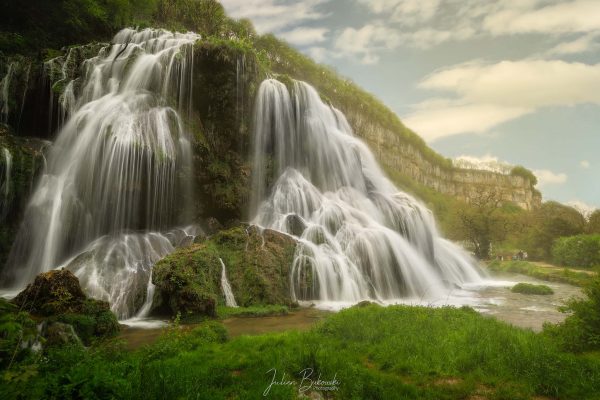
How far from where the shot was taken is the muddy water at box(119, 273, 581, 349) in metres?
9.69

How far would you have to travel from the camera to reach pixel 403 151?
73.2m

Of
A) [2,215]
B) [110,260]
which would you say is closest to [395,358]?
[110,260]

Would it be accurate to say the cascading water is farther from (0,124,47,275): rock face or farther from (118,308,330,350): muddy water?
(118,308,330,350): muddy water

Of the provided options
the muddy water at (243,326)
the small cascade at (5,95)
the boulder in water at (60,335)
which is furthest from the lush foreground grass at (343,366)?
the small cascade at (5,95)

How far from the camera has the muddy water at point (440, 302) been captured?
9.69 metres

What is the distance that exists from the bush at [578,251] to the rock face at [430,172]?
53.0 feet

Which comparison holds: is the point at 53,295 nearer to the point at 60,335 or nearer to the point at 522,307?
the point at 60,335

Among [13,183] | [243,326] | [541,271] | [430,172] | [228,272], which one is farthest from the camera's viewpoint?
[430,172]

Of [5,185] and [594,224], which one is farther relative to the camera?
[594,224]

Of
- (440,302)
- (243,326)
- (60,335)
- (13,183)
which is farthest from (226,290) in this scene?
(13,183)

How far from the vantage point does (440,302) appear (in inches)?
629

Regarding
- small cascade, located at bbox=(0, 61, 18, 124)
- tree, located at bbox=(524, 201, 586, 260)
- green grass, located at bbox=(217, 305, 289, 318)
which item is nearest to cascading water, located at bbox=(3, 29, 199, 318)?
green grass, located at bbox=(217, 305, 289, 318)

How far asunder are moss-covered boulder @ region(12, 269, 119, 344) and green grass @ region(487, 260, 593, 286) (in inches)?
880

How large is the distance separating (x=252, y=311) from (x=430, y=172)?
265 feet
